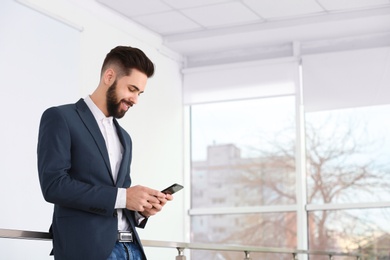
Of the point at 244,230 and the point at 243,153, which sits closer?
the point at 244,230

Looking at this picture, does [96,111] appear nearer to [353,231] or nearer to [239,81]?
[353,231]

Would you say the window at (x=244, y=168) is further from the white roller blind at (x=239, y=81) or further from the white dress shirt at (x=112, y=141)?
the white dress shirt at (x=112, y=141)

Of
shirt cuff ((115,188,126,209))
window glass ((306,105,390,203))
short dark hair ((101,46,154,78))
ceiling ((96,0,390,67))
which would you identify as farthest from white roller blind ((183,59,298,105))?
shirt cuff ((115,188,126,209))

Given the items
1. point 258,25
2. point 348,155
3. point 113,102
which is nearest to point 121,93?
point 113,102

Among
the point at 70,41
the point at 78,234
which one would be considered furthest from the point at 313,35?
the point at 78,234

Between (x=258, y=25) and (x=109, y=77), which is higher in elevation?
(x=258, y=25)

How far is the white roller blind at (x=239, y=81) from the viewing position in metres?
8.10

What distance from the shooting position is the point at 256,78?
324 inches

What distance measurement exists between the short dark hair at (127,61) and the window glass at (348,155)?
206 inches

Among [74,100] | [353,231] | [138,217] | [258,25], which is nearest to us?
[138,217]

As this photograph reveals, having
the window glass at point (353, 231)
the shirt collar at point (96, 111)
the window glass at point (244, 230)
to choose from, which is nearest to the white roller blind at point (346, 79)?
the window glass at point (353, 231)

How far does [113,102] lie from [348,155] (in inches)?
210

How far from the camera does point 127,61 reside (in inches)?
112

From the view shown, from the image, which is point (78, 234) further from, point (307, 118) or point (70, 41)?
point (307, 118)
